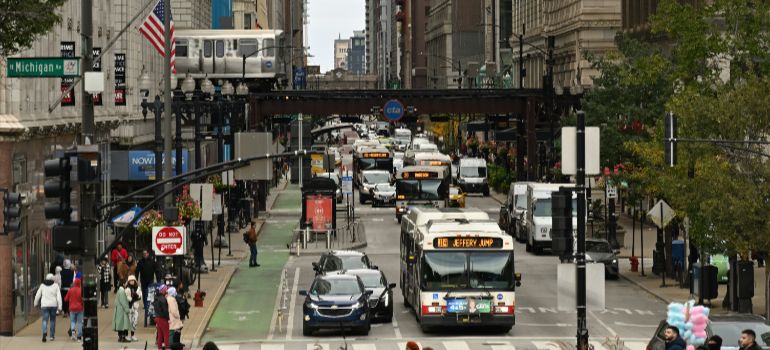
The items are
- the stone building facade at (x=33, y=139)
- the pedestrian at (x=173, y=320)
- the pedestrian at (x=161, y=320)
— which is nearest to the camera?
the pedestrian at (x=161, y=320)

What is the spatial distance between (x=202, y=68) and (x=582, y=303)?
69.5m

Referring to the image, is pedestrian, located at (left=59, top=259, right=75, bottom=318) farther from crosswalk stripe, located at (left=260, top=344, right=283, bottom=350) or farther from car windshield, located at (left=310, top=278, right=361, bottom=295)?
crosswalk stripe, located at (left=260, top=344, right=283, bottom=350)

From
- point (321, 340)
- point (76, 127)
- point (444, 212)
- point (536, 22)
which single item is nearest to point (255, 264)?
point (76, 127)

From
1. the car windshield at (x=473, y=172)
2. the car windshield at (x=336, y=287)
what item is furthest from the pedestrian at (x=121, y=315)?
the car windshield at (x=473, y=172)

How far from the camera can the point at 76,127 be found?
50969 mm

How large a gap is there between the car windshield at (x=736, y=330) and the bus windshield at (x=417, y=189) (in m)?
49.1

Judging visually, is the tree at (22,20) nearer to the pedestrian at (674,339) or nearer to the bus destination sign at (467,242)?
the pedestrian at (674,339)

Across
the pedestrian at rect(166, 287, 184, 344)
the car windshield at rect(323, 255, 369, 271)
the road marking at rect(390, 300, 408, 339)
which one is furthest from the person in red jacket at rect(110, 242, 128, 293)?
the pedestrian at rect(166, 287, 184, 344)

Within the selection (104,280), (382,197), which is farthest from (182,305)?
(382,197)

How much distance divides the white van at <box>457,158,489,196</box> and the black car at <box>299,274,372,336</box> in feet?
204

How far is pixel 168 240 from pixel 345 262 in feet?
19.2

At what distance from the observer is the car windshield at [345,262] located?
154 feet

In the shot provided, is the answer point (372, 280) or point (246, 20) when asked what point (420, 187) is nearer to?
point (372, 280)

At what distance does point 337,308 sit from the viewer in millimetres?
40625
